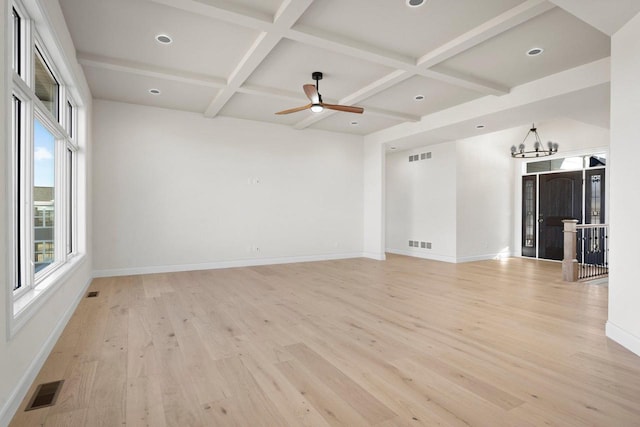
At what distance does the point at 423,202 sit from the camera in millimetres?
8695

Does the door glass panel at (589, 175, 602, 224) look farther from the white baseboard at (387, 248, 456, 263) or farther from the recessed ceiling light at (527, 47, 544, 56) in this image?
the recessed ceiling light at (527, 47, 544, 56)

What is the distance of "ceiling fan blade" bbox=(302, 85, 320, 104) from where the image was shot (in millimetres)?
4305

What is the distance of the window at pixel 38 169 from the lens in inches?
96.5

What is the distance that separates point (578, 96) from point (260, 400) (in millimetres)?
5323

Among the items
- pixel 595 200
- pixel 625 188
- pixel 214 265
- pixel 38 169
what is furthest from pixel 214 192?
pixel 595 200

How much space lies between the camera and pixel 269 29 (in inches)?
139

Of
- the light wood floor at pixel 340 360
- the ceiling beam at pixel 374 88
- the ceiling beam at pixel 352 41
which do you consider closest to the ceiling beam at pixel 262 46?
the ceiling beam at pixel 352 41

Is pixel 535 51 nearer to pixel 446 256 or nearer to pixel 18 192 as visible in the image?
pixel 446 256

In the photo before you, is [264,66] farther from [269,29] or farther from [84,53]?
[84,53]

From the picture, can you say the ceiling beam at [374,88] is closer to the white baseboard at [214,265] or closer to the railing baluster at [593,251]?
the white baseboard at [214,265]

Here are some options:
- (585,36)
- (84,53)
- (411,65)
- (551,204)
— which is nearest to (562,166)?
(551,204)

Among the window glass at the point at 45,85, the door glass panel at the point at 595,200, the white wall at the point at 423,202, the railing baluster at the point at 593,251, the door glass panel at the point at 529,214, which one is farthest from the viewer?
the door glass panel at the point at 529,214

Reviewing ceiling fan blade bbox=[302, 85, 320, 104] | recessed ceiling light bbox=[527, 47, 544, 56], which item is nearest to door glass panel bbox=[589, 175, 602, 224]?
recessed ceiling light bbox=[527, 47, 544, 56]

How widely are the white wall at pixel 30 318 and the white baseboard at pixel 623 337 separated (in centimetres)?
428
